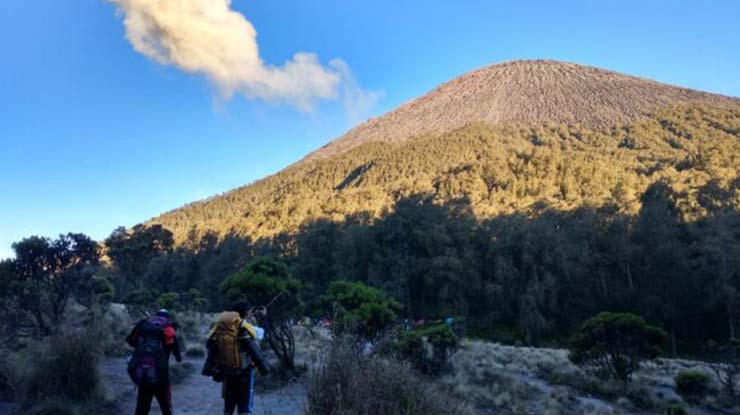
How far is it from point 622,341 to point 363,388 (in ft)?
35.8

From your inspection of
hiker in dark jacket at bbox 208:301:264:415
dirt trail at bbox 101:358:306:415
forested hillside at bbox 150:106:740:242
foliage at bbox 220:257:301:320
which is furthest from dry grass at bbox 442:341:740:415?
forested hillside at bbox 150:106:740:242

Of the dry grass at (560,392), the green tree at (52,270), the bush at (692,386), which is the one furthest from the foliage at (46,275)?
the bush at (692,386)

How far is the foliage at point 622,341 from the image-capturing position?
1222 centimetres

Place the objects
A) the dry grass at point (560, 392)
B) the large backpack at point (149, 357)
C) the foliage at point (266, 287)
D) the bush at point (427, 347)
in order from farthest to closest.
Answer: the bush at point (427, 347)
the foliage at point (266, 287)
the dry grass at point (560, 392)
the large backpack at point (149, 357)

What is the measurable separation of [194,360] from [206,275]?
35.6m

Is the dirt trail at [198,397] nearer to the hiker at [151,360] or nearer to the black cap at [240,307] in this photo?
the hiker at [151,360]

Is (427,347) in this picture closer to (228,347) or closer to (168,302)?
(228,347)

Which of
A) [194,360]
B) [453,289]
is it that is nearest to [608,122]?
[453,289]

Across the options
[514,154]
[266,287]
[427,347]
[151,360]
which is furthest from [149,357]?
[514,154]

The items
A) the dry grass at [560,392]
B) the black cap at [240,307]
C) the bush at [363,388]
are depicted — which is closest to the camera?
the bush at [363,388]

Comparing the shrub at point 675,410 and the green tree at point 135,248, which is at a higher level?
the green tree at point 135,248

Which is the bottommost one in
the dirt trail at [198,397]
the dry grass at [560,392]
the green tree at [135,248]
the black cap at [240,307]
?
the dry grass at [560,392]

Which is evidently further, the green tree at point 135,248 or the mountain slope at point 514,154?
the mountain slope at point 514,154

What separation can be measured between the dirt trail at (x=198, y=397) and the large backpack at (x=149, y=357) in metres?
2.03
